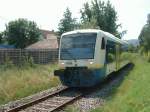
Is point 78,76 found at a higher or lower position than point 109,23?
lower

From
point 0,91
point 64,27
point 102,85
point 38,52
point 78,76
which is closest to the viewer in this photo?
point 0,91

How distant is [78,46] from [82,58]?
71cm

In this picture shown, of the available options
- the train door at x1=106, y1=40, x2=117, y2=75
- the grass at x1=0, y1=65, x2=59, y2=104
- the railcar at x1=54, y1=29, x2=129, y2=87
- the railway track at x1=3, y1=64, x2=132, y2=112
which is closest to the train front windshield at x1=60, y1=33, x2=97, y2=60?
the railcar at x1=54, y1=29, x2=129, y2=87

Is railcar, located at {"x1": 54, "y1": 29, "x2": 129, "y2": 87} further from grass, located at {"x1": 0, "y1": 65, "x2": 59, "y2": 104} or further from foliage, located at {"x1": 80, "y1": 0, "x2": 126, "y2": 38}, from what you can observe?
foliage, located at {"x1": 80, "y1": 0, "x2": 126, "y2": 38}

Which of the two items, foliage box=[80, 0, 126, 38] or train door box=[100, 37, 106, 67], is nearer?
train door box=[100, 37, 106, 67]

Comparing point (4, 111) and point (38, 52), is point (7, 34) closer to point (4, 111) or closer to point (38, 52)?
point (38, 52)

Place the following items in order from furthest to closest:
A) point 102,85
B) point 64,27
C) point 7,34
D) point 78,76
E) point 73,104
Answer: point 7,34, point 64,27, point 102,85, point 78,76, point 73,104

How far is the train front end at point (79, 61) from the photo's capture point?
16.1 meters

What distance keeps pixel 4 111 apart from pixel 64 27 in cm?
6425

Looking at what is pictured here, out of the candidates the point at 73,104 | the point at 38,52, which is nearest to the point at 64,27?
the point at 38,52

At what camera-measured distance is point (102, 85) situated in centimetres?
1880

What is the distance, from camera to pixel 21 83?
16922mm

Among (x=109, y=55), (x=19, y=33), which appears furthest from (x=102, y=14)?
(x=109, y=55)

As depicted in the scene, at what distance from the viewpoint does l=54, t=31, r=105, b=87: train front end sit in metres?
16.1
